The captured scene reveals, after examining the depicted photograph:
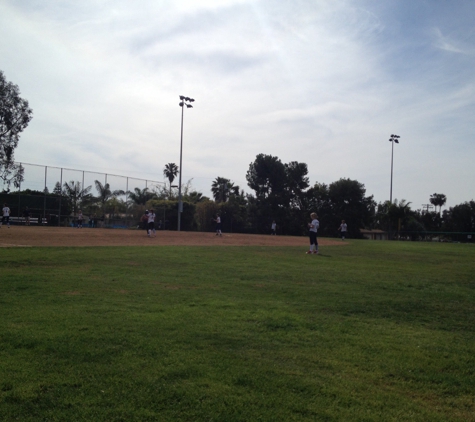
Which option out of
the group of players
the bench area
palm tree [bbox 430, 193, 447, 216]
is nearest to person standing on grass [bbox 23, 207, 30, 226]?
the group of players

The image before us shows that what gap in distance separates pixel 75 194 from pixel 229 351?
42.7 meters

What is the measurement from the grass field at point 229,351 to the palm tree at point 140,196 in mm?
42287

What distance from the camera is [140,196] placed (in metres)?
53.3

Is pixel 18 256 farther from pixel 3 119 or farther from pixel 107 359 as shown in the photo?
pixel 3 119

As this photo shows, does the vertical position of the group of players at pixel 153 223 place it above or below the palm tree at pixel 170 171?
below

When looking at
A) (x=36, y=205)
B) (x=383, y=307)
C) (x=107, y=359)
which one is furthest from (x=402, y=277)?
(x=36, y=205)

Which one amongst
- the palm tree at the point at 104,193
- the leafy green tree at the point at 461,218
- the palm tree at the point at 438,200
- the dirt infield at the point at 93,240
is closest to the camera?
the dirt infield at the point at 93,240

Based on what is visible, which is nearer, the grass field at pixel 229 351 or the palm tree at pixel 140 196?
the grass field at pixel 229 351

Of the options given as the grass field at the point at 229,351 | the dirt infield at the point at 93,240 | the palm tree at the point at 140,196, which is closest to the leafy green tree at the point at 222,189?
the palm tree at the point at 140,196

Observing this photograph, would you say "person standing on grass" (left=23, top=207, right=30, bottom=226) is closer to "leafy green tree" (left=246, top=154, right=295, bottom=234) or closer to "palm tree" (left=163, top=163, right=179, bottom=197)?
"leafy green tree" (left=246, top=154, right=295, bottom=234)

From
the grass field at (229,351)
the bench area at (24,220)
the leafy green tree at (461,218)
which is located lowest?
the grass field at (229,351)

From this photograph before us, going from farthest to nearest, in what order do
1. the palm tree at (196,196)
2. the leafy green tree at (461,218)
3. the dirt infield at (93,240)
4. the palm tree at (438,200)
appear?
1. the palm tree at (438,200)
2. the leafy green tree at (461,218)
3. the palm tree at (196,196)
4. the dirt infield at (93,240)

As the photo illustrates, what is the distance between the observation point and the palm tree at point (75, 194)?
44.2 m

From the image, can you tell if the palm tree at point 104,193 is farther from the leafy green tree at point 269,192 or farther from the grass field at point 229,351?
the grass field at point 229,351
